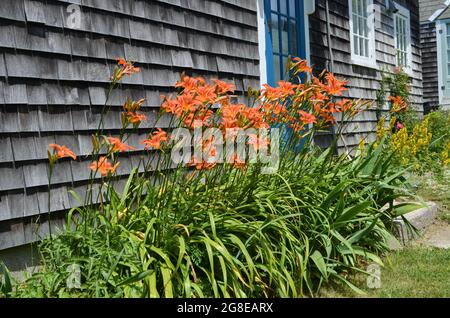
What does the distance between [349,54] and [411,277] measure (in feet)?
17.6

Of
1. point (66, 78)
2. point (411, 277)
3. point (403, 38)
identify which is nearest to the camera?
point (411, 277)

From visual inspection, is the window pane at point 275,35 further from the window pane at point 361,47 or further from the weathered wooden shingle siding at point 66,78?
the window pane at point 361,47

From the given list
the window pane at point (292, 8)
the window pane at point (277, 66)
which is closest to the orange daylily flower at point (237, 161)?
the window pane at point (277, 66)

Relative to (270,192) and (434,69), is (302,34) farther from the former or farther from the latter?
(434,69)

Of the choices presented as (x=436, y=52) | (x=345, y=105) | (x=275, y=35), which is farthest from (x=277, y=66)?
(x=436, y=52)

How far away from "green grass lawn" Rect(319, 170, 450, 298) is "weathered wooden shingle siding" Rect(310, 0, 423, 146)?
2.12m

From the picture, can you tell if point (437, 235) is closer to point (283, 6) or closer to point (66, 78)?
point (66, 78)

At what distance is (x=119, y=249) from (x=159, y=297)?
0.37m

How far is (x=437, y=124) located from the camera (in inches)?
368

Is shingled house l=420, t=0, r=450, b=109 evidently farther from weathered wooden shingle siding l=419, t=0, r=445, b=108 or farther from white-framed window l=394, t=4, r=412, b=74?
white-framed window l=394, t=4, r=412, b=74

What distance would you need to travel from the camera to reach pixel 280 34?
264 inches

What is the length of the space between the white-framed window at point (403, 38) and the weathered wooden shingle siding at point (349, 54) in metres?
0.25

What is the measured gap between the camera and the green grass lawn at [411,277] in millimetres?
3090

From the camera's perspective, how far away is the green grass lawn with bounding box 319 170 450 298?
3090 millimetres
